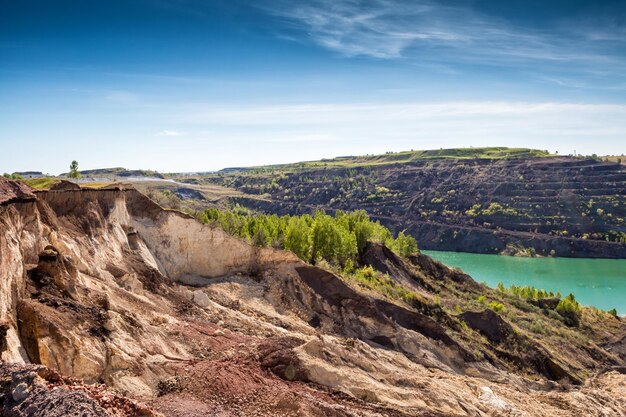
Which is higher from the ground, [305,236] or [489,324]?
[305,236]

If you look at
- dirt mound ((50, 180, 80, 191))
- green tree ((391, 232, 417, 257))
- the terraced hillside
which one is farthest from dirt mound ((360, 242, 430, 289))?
the terraced hillside

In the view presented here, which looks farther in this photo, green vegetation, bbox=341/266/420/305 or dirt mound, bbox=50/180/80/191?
green vegetation, bbox=341/266/420/305

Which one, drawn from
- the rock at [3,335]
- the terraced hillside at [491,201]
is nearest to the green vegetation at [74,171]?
the rock at [3,335]

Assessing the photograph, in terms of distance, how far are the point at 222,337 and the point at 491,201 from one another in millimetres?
138290

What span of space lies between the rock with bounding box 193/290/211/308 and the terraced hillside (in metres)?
115

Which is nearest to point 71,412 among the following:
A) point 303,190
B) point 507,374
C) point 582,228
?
point 507,374

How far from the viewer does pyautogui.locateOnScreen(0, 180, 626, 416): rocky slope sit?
664 inches

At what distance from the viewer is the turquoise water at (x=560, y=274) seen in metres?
88.1

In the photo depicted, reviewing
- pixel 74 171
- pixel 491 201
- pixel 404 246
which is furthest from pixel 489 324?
pixel 491 201

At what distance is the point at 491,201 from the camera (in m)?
150

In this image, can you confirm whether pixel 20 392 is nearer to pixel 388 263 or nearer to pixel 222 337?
pixel 222 337

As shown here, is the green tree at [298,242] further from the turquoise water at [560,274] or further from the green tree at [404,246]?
the turquoise water at [560,274]

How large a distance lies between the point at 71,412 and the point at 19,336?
7243mm

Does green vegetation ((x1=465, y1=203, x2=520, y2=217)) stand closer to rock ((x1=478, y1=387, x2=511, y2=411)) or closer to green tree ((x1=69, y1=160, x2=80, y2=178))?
green tree ((x1=69, y1=160, x2=80, y2=178))
